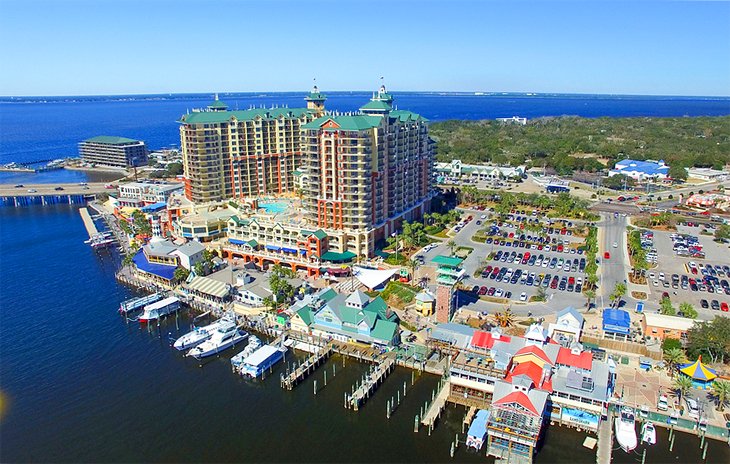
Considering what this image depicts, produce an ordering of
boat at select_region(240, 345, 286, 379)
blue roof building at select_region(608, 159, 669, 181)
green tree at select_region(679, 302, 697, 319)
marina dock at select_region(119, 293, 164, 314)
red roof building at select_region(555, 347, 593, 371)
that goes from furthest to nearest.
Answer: blue roof building at select_region(608, 159, 669, 181) → marina dock at select_region(119, 293, 164, 314) → green tree at select_region(679, 302, 697, 319) → boat at select_region(240, 345, 286, 379) → red roof building at select_region(555, 347, 593, 371)

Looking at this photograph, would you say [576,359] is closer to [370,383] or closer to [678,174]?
[370,383]

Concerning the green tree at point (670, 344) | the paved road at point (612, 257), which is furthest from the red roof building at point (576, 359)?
the paved road at point (612, 257)

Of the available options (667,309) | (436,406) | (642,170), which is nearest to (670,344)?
(667,309)

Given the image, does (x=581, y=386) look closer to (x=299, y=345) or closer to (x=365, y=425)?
(x=365, y=425)

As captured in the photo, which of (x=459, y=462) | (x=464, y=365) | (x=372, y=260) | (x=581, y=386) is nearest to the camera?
(x=459, y=462)

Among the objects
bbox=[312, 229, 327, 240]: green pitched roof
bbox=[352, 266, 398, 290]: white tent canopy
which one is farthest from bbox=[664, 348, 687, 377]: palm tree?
bbox=[312, 229, 327, 240]: green pitched roof

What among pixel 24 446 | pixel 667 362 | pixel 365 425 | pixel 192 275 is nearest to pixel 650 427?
pixel 667 362

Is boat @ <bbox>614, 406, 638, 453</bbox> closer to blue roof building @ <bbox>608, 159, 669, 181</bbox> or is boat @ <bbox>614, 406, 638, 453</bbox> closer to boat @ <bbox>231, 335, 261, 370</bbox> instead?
boat @ <bbox>231, 335, 261, 370</bbox>
